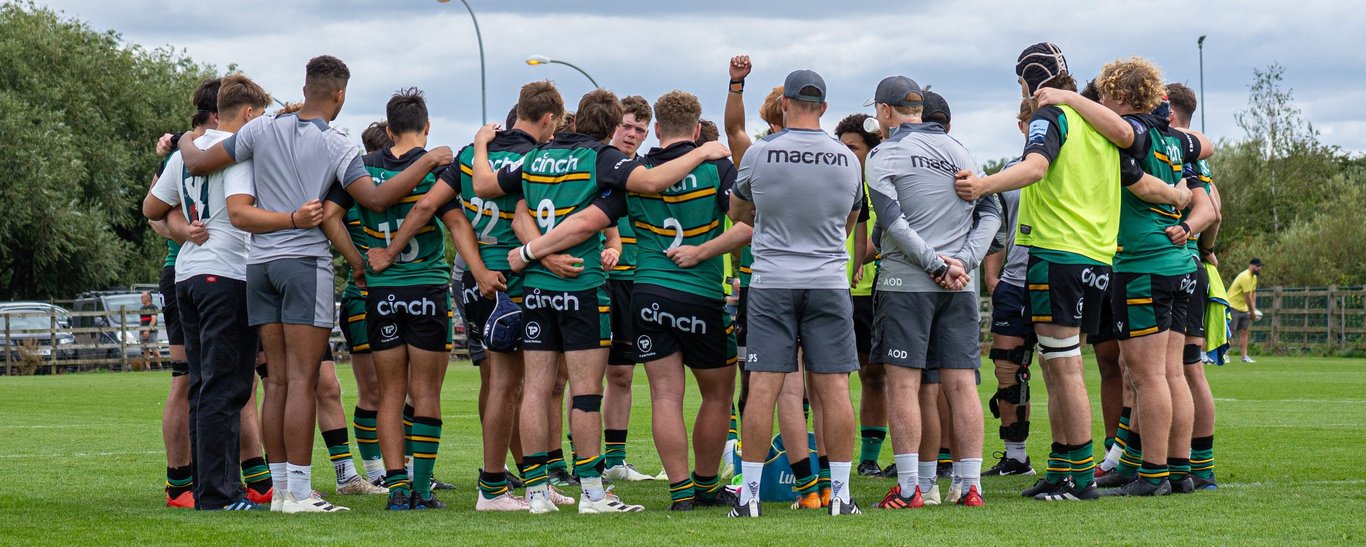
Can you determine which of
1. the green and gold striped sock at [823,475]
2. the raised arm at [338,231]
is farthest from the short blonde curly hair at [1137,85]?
the raised arm at [338,231]

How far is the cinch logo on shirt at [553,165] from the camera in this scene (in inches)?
277

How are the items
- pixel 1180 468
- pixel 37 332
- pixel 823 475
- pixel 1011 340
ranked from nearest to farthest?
pixel 823 475
pixel 1180 468
pixel 1011 340
pixel 37 332

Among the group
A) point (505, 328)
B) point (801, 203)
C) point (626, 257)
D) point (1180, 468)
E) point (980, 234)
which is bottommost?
point (1180, 468)

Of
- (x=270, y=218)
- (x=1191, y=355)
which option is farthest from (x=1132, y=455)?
(x=270, y=218)

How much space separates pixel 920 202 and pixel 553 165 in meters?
1.80

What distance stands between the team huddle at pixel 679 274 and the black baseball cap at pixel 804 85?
0.03ft

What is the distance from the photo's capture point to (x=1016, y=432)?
8.85 m

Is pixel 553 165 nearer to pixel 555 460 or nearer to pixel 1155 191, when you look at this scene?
pixel 555 460

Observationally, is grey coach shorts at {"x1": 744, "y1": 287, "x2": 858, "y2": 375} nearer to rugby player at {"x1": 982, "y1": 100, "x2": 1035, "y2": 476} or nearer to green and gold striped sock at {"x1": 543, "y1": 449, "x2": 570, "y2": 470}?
rugby player at {"x1": 982, "y1": 100, "x2": 1035, "y2": 476}

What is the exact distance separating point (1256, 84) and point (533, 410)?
161 ft

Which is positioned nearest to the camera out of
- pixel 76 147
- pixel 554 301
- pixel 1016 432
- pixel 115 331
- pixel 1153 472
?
pixel 554 301

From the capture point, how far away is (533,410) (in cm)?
704

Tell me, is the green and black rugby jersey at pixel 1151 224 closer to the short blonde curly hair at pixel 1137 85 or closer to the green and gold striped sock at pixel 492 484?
the short blonde curly hair at pixel 1137 85

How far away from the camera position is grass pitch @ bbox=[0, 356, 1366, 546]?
6.02 m
